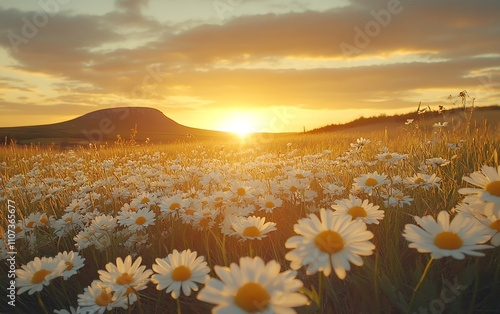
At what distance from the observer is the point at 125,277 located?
1559 millimetres

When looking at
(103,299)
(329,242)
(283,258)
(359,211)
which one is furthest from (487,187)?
(103,299)

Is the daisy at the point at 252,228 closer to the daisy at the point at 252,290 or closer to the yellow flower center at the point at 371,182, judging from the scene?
the daisy at the point at 252,290

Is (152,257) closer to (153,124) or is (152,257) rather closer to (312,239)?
(312,239)

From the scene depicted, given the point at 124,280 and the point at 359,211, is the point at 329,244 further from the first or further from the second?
the point at 124,280

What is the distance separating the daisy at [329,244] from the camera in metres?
1.22

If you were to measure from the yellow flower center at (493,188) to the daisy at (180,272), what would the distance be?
4.21ft

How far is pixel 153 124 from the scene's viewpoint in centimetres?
8612

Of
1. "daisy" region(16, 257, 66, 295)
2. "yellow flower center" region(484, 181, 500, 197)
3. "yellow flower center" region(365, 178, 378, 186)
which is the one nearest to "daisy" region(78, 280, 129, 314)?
"daisy" region(16, 257, 66, 295)

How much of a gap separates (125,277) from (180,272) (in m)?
0.26

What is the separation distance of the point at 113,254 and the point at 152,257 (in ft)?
0.95

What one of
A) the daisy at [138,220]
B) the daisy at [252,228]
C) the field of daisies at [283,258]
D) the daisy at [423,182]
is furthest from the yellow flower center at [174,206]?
the daisy at [423,182]

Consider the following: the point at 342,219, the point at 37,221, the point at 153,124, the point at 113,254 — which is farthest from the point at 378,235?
the point at 153,124

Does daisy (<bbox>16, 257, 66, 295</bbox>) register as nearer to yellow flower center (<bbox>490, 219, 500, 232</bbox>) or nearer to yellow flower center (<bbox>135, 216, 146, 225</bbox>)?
yellow flower center (<bbox>135, 216, 146, 225</bbox>)

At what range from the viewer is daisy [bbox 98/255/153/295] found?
1.55 meters
